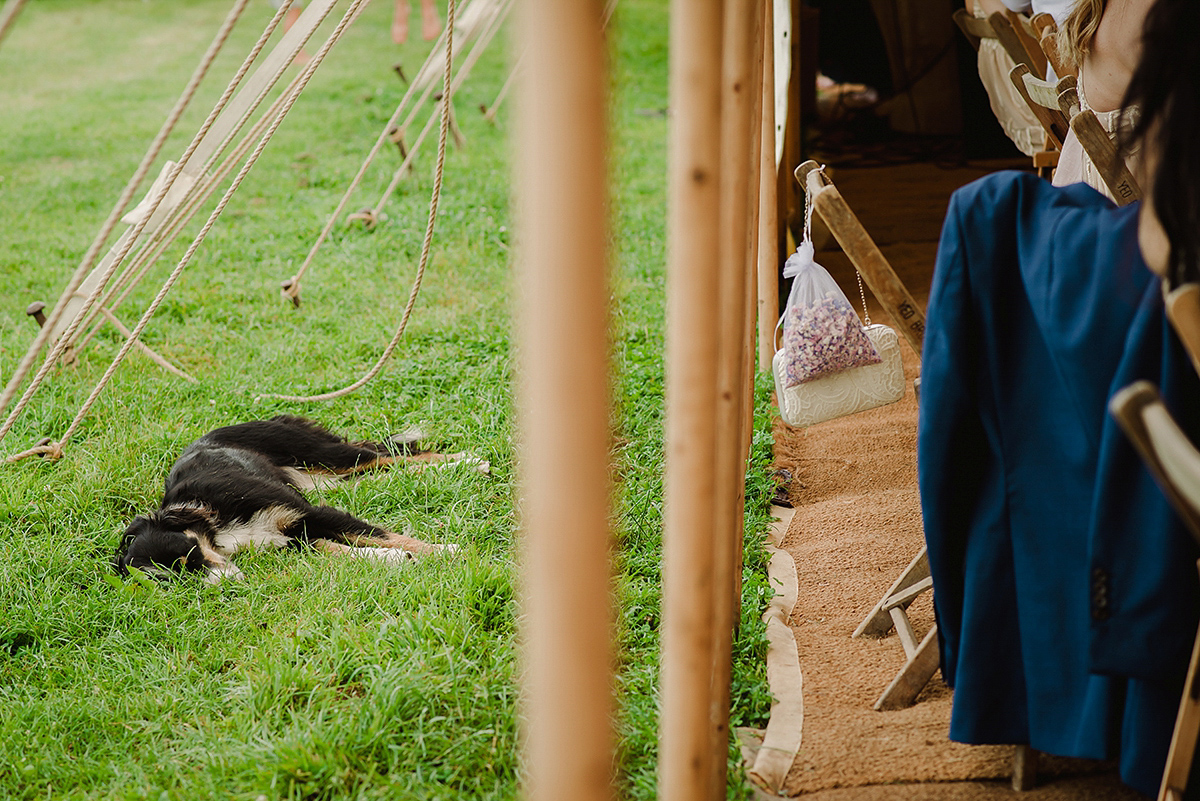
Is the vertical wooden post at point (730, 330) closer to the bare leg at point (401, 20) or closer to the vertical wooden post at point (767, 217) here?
the vertical wooden post at point (767, 217)

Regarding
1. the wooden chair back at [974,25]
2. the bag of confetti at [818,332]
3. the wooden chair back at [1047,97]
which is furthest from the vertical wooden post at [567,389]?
the wooden chair back at [974,25]

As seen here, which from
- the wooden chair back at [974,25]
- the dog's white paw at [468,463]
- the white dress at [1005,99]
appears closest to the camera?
the dog's white paw at [468,463]

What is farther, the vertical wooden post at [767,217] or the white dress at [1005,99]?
the white dress at [1005,99]

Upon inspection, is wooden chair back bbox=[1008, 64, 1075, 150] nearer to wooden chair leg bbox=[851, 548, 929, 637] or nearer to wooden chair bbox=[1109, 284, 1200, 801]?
wooden chair leg bbox=[851, 548, 929, 637]

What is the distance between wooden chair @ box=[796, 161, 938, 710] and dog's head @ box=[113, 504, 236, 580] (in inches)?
74.6

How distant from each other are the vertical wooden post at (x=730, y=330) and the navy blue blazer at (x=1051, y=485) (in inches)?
13.2

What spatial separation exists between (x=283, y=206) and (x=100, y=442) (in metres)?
3.57

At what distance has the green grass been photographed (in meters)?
2.01

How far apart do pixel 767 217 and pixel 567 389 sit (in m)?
2.65

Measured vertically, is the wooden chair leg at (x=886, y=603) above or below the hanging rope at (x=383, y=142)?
below

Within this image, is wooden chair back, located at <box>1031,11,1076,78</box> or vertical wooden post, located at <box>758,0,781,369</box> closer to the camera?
wooden chair back, located at <box>1031,11,1076,78</box>

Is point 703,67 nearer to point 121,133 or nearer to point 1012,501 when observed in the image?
point 1012,501

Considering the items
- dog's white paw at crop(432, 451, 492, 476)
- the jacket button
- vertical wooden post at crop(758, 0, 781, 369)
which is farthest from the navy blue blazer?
dog's white paw at crop(432, 451, 492, 476)

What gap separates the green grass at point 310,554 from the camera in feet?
6.60
